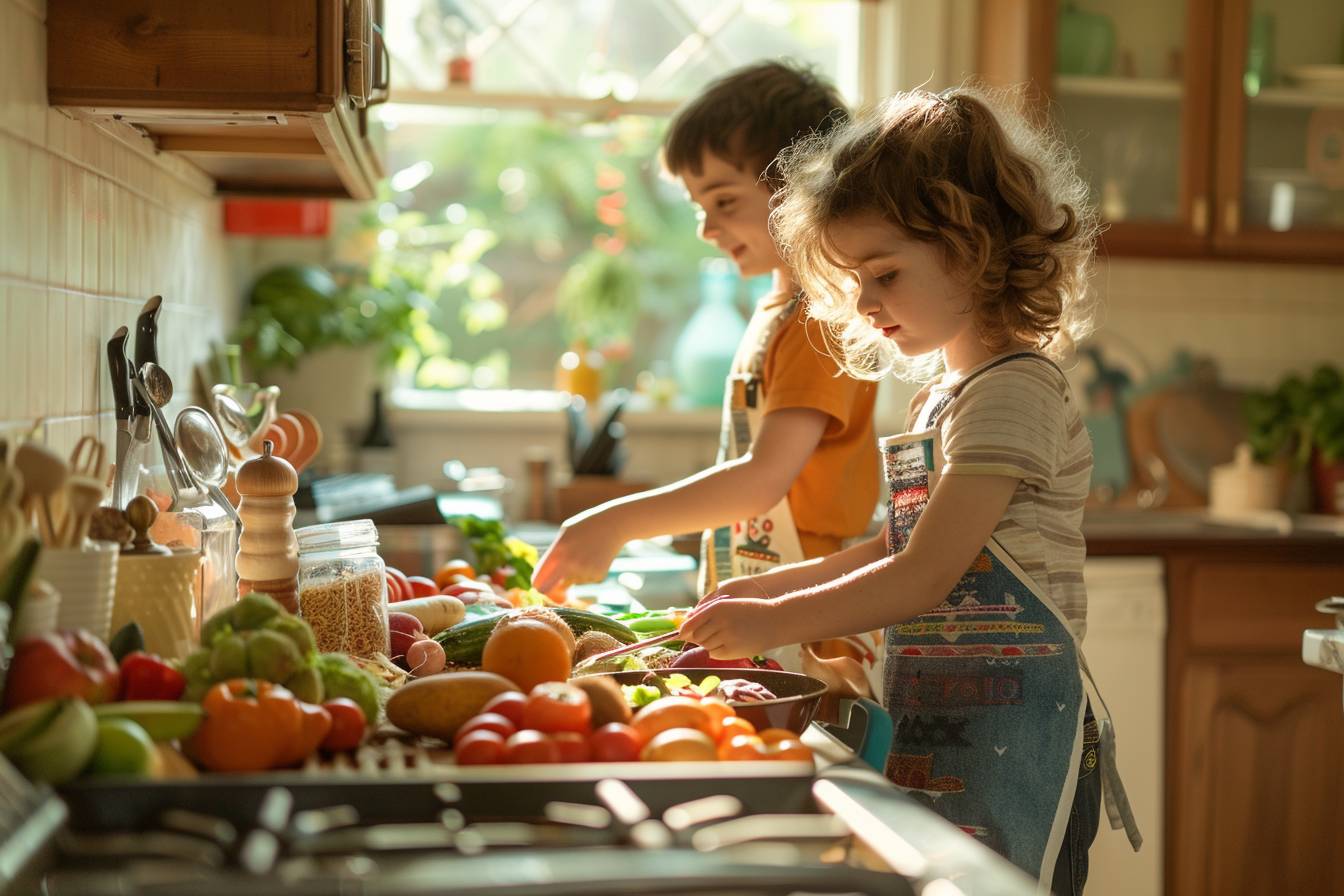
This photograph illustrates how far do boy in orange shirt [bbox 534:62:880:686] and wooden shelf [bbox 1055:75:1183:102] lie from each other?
1.43 metres

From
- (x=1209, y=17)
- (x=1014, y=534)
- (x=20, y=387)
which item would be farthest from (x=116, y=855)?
(x=1209, y=17)

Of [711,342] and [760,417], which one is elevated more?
[711,342]

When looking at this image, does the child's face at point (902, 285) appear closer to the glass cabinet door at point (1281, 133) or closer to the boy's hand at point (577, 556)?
the boy's hand at point (577, 556)

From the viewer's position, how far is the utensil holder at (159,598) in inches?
42.5

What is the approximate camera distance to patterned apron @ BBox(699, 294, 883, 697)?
5.75 ft

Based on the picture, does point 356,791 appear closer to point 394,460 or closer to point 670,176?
point 670,176

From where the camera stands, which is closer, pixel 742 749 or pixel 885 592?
pixel 742 749

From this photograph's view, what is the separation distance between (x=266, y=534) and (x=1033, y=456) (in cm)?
73

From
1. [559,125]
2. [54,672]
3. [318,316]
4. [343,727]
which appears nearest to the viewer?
[54,672]

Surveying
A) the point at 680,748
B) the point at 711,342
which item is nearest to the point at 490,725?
the point at 680,748

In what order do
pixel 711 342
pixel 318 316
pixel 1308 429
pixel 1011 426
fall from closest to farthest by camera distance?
1. pixel 1011 426
2. pixel 318 316
3. pixel 1308 429
4. pixel 711 342

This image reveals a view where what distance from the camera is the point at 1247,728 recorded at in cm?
280

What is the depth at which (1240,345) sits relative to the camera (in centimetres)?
348

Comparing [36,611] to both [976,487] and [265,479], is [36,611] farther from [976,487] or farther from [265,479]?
[976,487]
